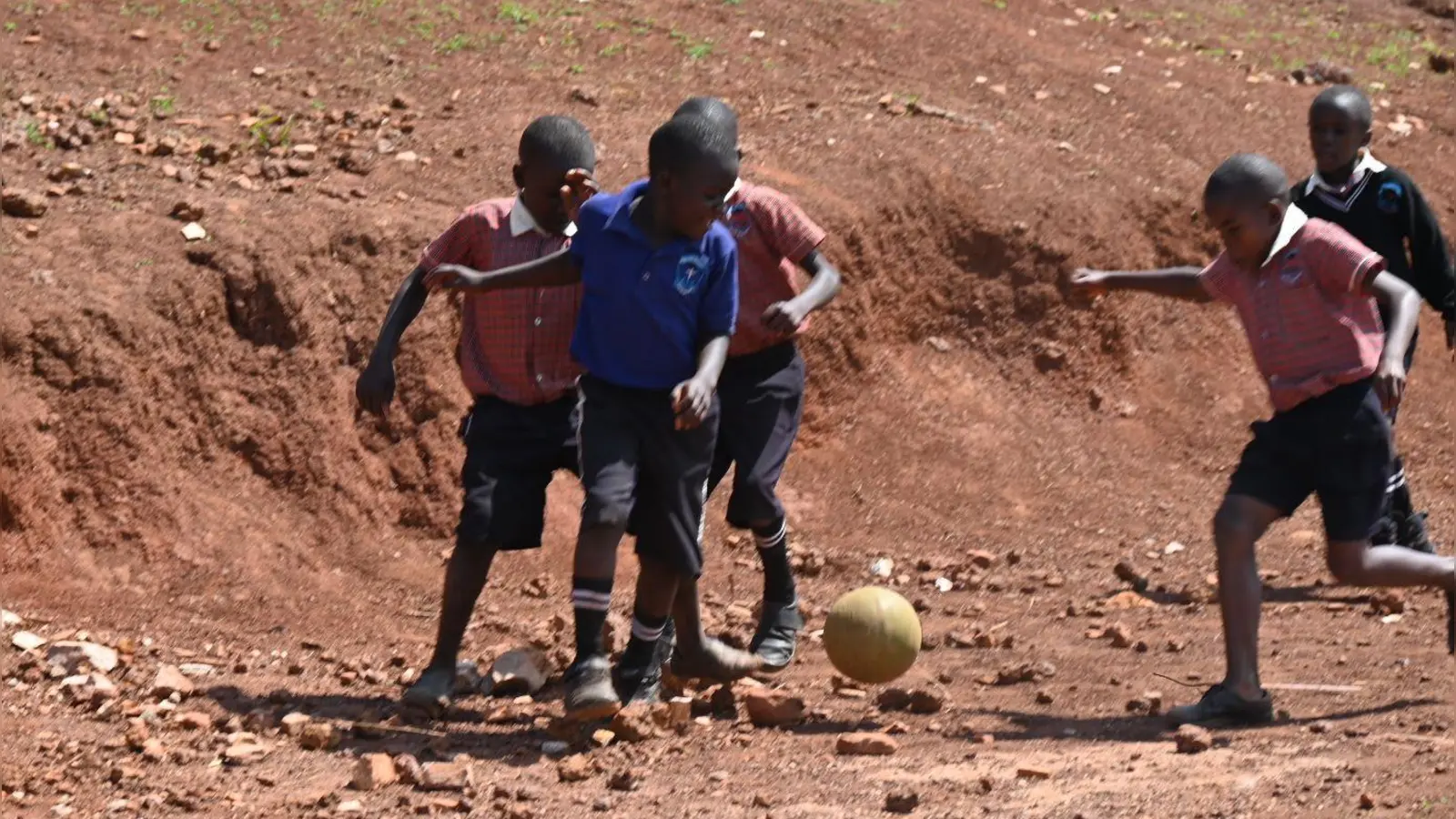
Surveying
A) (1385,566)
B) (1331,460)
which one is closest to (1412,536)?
(1385,566)

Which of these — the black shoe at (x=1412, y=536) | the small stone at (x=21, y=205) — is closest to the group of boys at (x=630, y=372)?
the black shoe at (x=1412, y=536)

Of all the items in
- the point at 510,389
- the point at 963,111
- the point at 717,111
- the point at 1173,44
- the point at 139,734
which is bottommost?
the point at 139,734

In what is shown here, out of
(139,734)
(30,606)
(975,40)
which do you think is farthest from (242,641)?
(975,40)

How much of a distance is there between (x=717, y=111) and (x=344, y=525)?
2.50 meters

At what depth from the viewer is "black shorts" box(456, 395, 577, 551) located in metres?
5.86

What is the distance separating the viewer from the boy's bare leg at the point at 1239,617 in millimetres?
5672

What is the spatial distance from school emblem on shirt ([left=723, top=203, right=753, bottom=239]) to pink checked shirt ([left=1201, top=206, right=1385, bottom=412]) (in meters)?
1.49

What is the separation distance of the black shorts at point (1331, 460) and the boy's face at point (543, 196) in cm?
212

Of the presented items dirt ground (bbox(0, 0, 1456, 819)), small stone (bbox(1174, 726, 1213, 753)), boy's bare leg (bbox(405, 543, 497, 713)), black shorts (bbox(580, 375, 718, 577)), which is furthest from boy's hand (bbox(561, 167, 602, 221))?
small stone (bbox(1174, 726, 1213, 753))

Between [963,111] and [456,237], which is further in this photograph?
[963,111]

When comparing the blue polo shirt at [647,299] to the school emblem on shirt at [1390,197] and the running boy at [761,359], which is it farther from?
the school emblem on shirt at [1390,197]

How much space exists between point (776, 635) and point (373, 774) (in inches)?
74.2

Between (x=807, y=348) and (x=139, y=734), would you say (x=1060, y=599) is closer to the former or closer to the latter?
(x=807, y=348)

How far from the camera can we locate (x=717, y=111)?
6.00 metres
